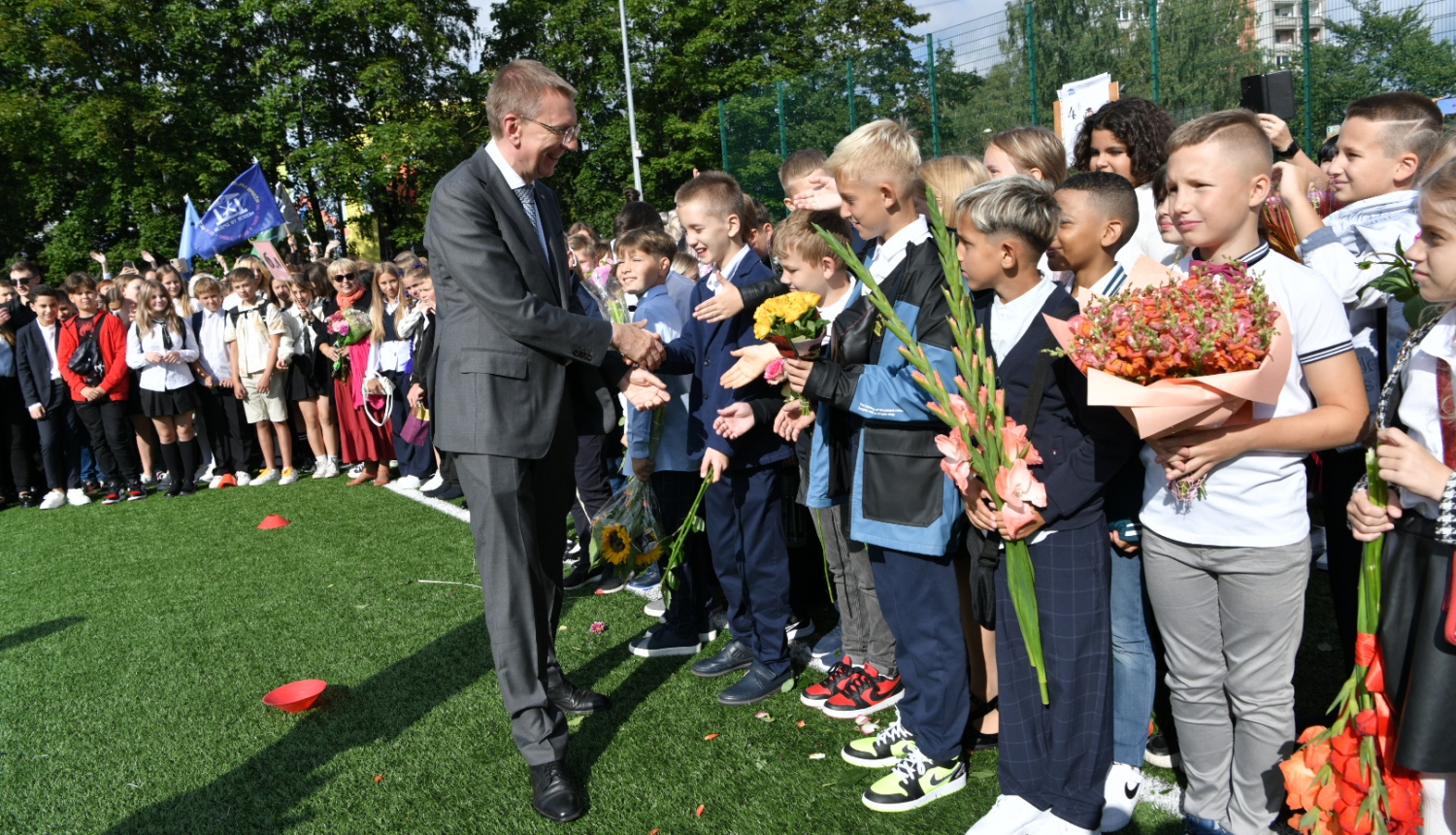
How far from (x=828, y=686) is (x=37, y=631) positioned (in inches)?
204

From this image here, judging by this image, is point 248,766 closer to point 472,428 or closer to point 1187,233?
point 472,428

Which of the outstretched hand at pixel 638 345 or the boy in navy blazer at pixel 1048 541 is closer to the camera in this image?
the boy in navy blazer at pixel 1048 541

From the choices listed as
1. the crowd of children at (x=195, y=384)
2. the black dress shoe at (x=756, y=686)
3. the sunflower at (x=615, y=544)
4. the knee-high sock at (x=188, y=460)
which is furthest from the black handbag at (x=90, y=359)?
the black dress shoe at (x=756, y=686)

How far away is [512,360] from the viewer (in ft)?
11.4

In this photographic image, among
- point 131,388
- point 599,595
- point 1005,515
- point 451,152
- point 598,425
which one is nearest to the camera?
point 1005,515

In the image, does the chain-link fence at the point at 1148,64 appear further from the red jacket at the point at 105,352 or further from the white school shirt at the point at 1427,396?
the red jacket at the point at 105,352

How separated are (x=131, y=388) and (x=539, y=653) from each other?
8.82 metres

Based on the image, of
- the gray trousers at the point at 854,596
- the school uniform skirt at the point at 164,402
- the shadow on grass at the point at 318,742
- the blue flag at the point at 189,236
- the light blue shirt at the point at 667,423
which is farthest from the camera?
the blue flag at the point at 189,236

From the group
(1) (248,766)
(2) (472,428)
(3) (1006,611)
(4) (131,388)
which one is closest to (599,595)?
(1) (248,766)

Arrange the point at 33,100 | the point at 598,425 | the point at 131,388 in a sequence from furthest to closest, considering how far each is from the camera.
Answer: the point at 33,100
the point at 131,388
the point at 598,425

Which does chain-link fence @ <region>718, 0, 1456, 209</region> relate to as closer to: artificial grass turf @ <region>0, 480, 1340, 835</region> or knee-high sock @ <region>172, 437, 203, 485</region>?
artificial grass turf @ <region>0, 480, 1340, 835</region>

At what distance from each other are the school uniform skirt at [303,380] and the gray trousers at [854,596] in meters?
7.64

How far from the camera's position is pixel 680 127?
106ft

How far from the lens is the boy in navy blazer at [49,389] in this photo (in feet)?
32.7
